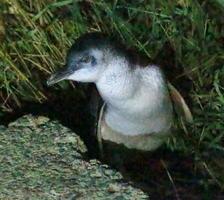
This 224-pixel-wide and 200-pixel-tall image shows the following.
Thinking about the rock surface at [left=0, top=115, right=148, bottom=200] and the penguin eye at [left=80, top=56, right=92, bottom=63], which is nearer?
the rock surface at [left=0, top=115, right=148, bottom=200]

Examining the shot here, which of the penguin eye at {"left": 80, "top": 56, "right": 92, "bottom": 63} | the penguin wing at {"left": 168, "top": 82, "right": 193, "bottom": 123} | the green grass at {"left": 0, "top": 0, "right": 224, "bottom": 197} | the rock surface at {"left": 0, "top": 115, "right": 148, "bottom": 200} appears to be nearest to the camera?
the rock surface at {"left": 0, "top": 115, "right": 148, "bottom": 200}

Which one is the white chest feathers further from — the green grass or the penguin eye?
the green grass

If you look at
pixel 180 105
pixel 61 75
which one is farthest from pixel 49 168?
pixel 180 105

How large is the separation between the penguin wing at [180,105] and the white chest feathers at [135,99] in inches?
2.0

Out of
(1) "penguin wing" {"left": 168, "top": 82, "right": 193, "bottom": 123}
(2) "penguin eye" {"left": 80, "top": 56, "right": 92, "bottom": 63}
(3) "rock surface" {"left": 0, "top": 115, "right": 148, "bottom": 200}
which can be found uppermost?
(2) "penguin eye" {"left": 80, "top": 56, "right": 92, "bottom": 63}

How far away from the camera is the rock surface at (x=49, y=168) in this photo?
2.54 meters

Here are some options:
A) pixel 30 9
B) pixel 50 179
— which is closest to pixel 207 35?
pixel 30 9

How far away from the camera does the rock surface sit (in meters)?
2.54

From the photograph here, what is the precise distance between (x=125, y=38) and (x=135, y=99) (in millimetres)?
449

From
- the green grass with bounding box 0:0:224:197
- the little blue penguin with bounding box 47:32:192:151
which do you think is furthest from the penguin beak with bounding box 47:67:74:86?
the green grass with bounding box 0:0:224:197

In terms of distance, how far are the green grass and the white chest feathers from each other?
175 mm

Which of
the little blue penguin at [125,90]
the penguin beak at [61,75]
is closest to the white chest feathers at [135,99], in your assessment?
the little blue penguin at [125,90]

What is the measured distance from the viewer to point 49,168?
8.70ft

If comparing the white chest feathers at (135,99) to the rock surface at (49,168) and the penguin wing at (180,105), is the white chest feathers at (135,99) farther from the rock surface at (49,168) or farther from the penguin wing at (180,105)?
the rock surface at (49,168)
